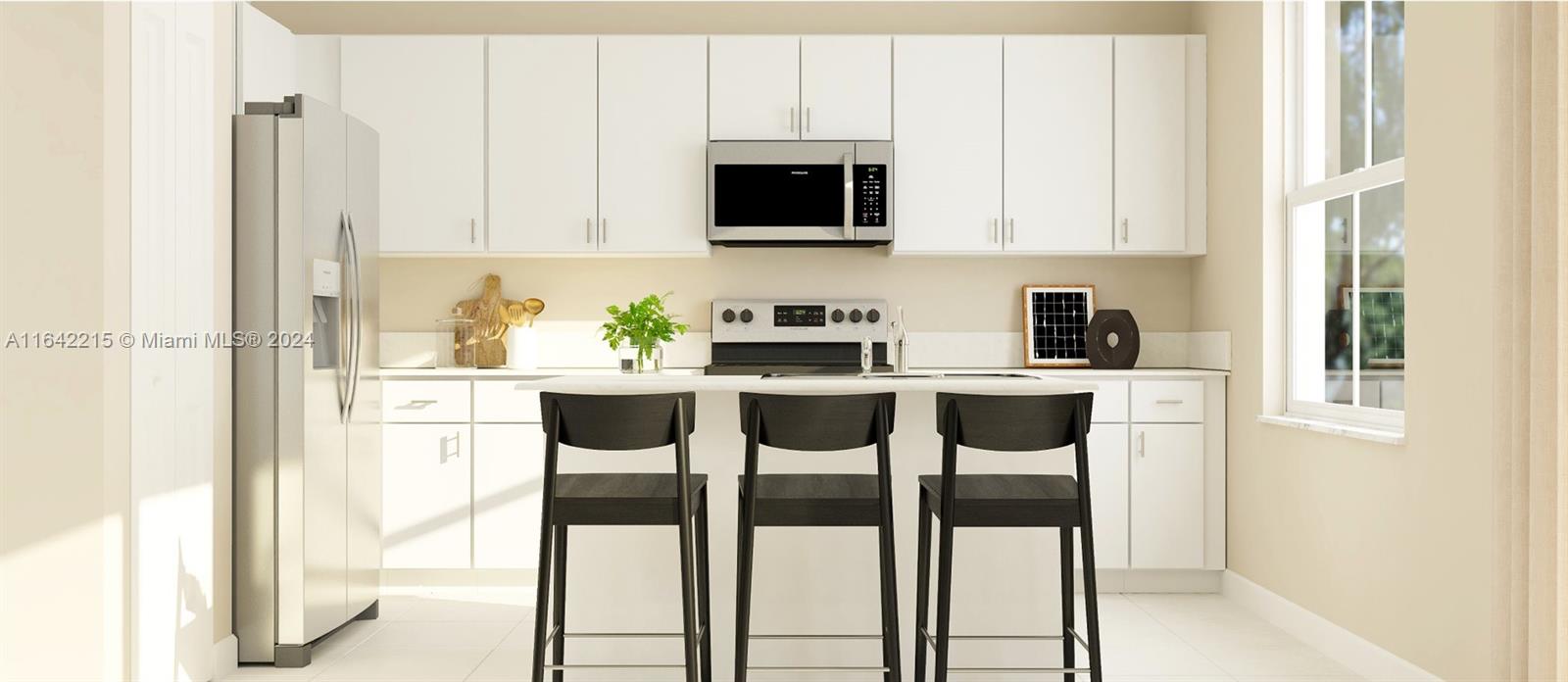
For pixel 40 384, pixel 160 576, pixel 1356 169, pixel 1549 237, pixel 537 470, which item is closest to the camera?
pixel 1549 237

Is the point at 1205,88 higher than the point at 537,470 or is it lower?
higher

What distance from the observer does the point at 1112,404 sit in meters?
3.91

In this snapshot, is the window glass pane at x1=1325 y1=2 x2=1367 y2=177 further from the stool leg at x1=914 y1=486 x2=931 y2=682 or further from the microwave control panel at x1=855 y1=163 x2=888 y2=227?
the stool leg at x1=914 y1=486 x2=931 y2=682

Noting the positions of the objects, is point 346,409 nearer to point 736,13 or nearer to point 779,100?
point 779,100

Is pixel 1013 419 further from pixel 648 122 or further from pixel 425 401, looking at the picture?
pixel 425 401

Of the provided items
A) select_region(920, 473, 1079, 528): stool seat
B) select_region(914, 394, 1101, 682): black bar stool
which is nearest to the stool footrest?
select_region(914, 394, 1101, 682): black bar stool

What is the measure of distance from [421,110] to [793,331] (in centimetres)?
190

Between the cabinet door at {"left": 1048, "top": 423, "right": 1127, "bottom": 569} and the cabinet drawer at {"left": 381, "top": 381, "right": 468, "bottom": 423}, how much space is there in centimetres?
261

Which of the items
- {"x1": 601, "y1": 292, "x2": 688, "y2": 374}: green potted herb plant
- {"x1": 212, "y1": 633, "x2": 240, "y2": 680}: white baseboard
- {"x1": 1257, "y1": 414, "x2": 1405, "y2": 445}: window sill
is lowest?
{"x1": 212, "y1": 633, "x2": 240, "y2": 680}: white baseboard

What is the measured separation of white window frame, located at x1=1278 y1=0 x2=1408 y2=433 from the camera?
3.12 metres

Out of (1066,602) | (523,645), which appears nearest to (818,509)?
(1066,602)

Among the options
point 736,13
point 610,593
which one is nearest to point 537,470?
point 610,593

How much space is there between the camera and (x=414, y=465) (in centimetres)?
391

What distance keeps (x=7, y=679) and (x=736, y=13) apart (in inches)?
142
